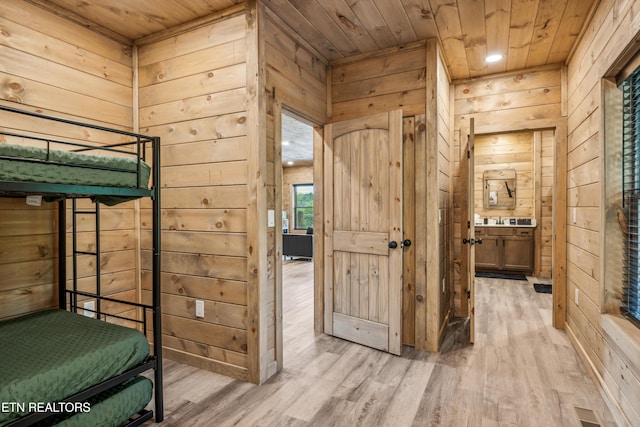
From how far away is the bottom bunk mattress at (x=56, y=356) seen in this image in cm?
137

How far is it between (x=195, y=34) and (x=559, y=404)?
3.46 meters

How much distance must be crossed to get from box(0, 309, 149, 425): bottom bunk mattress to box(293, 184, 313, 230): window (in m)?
9.11

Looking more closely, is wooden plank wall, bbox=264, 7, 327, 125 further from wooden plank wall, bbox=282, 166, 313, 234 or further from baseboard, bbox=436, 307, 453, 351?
wooden plank wall, bbox=282, 166, 313, 234

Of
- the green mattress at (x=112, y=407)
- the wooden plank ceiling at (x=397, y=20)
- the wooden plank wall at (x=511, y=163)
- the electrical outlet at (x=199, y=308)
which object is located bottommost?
the green mattress at (x=112, y=407)

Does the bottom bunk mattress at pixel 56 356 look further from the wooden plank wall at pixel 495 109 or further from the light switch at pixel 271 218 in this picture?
the wooden plank wall at pixel 495 109

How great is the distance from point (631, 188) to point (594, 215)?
0.44 meters

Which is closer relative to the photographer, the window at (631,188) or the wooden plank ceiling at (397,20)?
the window at (631,188)

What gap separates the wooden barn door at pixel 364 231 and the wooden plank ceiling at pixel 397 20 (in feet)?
2.18

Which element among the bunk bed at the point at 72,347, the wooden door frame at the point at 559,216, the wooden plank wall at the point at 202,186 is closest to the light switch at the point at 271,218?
the wooden plank wall at the point at 202,186

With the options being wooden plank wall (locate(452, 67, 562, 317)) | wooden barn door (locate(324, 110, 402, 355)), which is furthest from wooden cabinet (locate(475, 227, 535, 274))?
wooden barn door (locate(324, 110, 402, 355))

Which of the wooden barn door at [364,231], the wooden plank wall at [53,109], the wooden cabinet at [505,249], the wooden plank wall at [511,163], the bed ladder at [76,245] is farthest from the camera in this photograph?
the wooden plank wall at [511,163]

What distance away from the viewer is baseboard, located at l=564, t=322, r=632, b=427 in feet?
6.35

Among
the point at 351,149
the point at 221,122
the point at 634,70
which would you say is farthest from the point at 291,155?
the point at 634,70

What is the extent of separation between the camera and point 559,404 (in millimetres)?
2154
